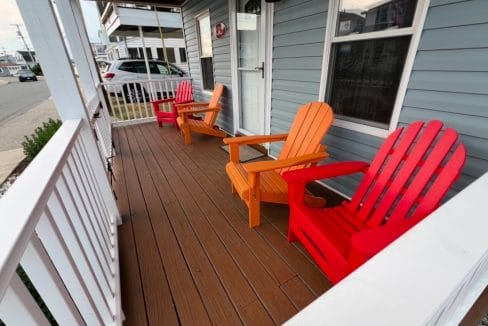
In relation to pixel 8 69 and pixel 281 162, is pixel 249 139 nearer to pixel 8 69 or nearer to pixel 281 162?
pixel 281 162

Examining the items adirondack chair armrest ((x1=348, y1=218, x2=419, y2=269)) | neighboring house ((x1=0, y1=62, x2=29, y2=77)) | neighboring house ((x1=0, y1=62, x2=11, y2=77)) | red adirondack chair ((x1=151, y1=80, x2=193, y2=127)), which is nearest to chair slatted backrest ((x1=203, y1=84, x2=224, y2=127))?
red adirondack chair ((x1=151, y1=80, x2=193, y2=127))

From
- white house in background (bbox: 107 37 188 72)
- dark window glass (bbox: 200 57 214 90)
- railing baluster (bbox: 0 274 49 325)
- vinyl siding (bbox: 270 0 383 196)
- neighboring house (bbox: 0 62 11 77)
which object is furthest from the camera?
neighboring house (bbox: 0 62 11 77)

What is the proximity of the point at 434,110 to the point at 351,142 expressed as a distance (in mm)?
638

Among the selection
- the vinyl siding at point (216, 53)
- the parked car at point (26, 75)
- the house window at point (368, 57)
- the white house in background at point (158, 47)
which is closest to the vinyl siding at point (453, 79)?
the house window at point (368, 57)

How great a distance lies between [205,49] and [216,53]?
0.66 meters

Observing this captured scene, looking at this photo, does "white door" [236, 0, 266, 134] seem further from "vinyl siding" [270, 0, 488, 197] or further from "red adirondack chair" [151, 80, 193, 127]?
"red adirondack chair" [151, 80, 193, 127]

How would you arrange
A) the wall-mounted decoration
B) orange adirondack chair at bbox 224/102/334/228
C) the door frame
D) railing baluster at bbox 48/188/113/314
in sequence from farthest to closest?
the wall-mounted decoration
the door frame
orange adirondack chair at bbox 224/102/334/228
railing baluster at bbox 48/188/113/314

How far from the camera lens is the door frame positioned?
8.30 feet

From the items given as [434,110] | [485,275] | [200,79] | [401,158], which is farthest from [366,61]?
[200,79]

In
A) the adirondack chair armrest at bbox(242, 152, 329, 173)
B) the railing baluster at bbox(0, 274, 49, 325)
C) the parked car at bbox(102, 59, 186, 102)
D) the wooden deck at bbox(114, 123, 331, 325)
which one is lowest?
the wooden deck at bbox(114, 123, 331, 325)

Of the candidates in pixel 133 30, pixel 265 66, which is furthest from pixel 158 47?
pixel 265 66

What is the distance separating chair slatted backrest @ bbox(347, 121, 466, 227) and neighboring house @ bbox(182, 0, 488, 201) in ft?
0.69

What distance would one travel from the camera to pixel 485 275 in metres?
0.82

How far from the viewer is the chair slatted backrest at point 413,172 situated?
109cm
